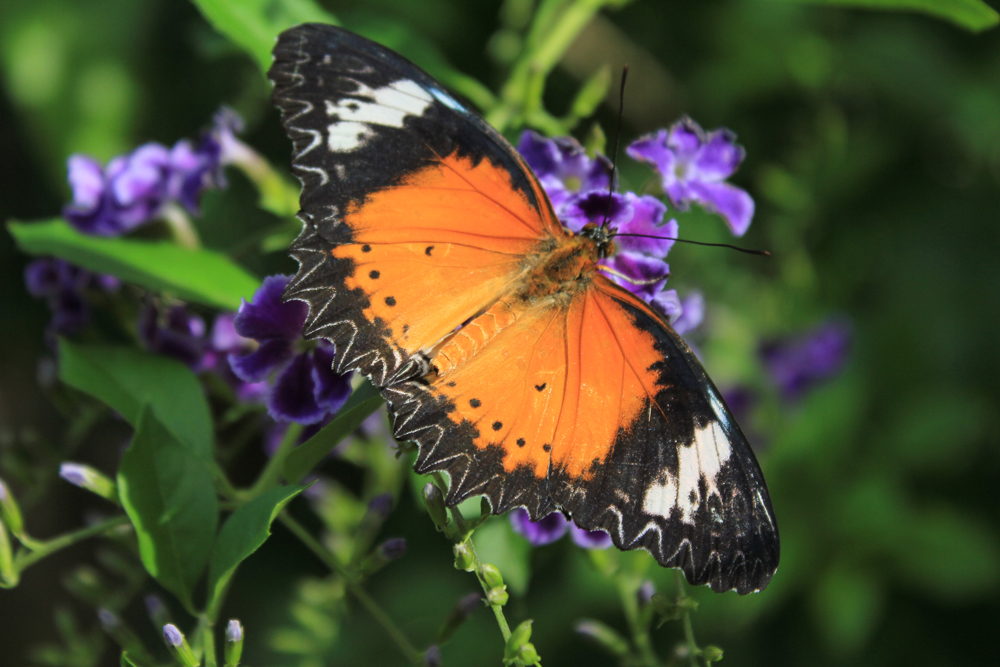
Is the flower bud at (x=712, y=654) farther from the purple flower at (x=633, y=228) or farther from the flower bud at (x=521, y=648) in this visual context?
the purple flower at (x=633, y=228)

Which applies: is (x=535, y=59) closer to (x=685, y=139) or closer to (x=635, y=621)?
(x=685, y=139)

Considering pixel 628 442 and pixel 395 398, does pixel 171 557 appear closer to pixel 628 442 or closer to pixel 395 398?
pixel 395 398

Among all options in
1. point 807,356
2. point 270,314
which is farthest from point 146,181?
point 807,356

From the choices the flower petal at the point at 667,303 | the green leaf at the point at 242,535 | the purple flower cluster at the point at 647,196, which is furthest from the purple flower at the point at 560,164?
the green leaf at the point at 242,535

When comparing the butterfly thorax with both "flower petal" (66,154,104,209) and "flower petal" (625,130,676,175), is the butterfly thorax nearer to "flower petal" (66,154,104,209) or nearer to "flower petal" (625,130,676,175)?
"flower petal" (625,130,676,175)

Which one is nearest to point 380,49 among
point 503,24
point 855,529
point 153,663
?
point 153,663

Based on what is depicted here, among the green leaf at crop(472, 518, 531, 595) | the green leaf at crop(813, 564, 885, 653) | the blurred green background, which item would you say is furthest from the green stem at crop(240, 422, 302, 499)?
the green leaf at crop(813, 564, 885, 653)
